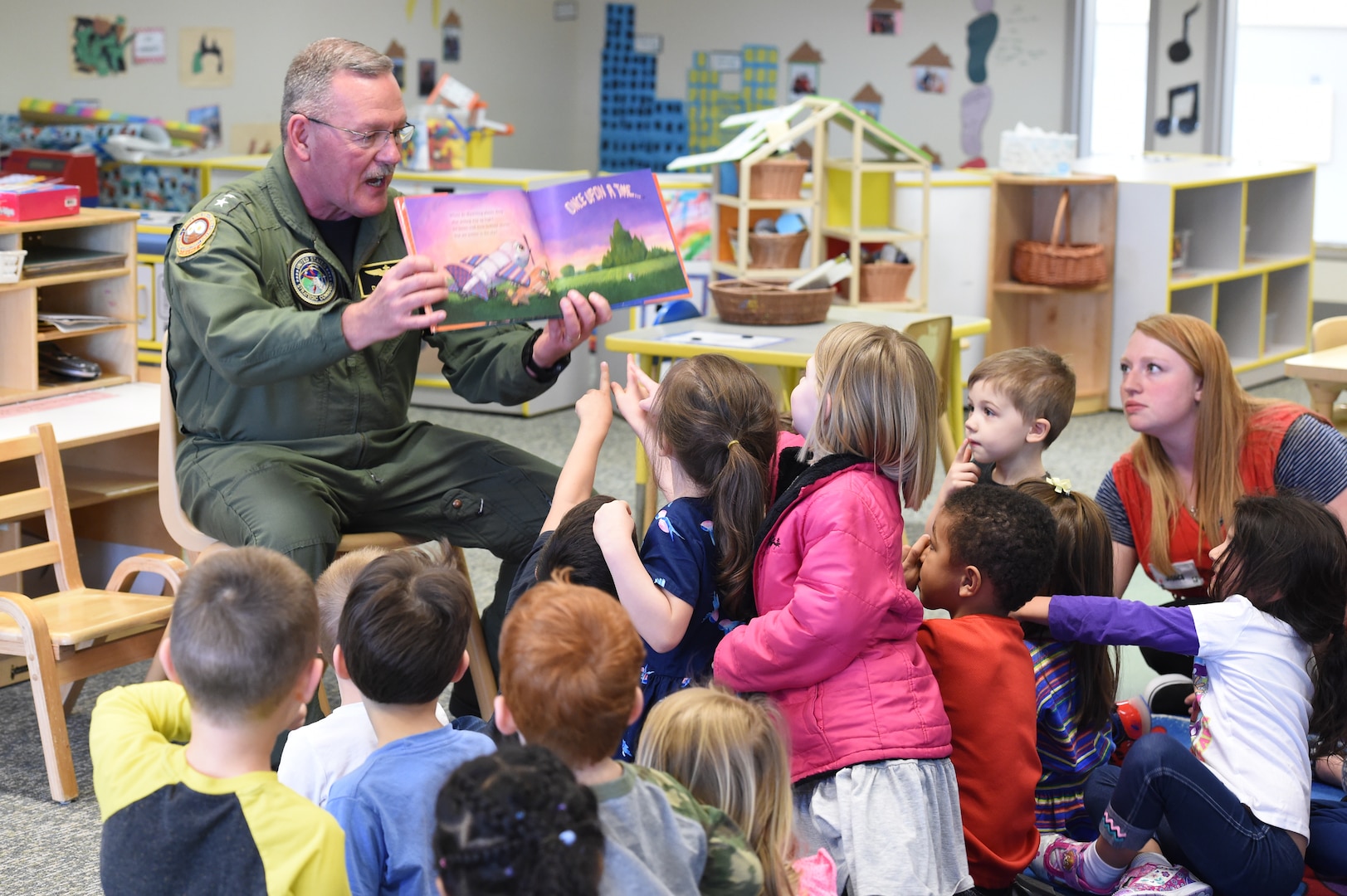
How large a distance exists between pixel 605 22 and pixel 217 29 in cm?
304

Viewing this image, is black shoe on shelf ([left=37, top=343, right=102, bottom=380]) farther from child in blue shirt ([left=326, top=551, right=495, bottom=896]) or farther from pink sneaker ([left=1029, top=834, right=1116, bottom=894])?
pink sneaker ([left=1029, top=834, right=1116, bottom=894])

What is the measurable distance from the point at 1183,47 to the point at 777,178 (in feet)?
12.0

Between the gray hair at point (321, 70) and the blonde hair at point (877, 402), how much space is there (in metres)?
1.08

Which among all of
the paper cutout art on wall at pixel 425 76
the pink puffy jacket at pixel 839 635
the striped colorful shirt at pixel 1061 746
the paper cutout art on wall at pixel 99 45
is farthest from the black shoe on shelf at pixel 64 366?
the paper cutout art on wall at pixel 425 76

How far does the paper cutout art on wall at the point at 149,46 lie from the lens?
20.6 ft

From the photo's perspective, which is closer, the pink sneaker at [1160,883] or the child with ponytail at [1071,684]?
the pink sneaker at [1160,883]

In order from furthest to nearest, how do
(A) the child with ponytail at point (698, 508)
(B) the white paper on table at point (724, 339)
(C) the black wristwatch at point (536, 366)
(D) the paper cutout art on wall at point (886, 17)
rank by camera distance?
(D) the paper cutout art on wall at point (886, 17) → (B) the white paper on table at point (724, 339) → (C) the black wristwatch at point (536, 366) → (A) the child with ponytail at point (698, 508)

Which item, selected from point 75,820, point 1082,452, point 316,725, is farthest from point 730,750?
point 1082,452

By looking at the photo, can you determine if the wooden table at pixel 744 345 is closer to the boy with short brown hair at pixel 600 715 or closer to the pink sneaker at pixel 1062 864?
the pink sneaker at pixel 1062 864

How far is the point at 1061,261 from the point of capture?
5664 millimetres

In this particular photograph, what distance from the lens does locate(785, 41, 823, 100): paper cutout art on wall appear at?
851 cm

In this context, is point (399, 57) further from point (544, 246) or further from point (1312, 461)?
point (1312, 461)

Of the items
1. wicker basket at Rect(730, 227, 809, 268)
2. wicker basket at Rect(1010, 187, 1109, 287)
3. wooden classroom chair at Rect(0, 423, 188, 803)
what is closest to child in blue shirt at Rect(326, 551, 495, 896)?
wooden classroom chair at Rect(0, 423, 188, 803)

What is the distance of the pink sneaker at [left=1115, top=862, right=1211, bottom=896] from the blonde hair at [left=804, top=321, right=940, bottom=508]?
658mm
